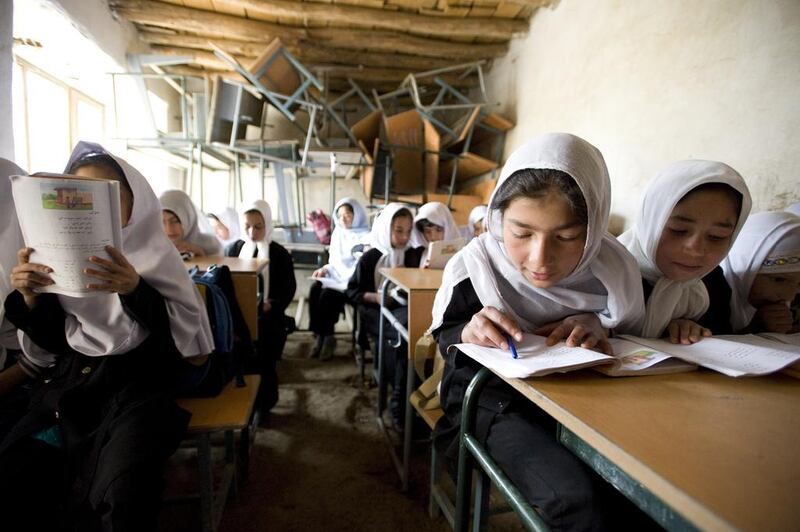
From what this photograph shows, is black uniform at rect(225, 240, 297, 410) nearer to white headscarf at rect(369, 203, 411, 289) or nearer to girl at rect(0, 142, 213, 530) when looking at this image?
white headscarf at rect(369, 203, 411, 289)

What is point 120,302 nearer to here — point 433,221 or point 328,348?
point 433,221

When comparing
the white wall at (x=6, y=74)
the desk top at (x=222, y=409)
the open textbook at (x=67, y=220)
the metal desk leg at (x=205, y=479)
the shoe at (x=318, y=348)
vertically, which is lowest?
the shoe at (x=318, y=348)

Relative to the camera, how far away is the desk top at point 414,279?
149 centimetres

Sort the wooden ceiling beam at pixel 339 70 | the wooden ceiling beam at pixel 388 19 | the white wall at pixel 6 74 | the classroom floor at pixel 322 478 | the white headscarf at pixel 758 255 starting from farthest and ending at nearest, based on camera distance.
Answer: the wooden ceiling beam at pixel 339 70, the wooden ceiling beam at pixel 388 19, the white wall at pixel 6 74, the classroom floor at pixel 322 478, the white headscarf at pixel 758 255

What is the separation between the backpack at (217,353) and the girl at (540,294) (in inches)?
31.1

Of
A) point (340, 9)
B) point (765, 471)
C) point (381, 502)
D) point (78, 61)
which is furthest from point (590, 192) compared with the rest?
point (78, 61)

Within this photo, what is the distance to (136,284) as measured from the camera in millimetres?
936

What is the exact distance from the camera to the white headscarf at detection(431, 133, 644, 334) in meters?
0.86

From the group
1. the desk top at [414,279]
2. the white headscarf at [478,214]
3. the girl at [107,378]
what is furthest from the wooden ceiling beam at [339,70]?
the girl at [107,378]

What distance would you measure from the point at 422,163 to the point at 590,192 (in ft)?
13.9

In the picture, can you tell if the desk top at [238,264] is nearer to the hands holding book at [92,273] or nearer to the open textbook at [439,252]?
the hands holding book at [92,273]

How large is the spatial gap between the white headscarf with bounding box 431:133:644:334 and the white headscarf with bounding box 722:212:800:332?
643mm

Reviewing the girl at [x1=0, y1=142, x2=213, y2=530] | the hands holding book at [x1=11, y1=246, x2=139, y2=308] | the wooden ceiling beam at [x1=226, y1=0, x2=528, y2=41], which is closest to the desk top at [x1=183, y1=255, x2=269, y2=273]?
the girl at [x1=0, y1=142, x2=213, y2=530]

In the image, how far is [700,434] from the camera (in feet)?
1.49
